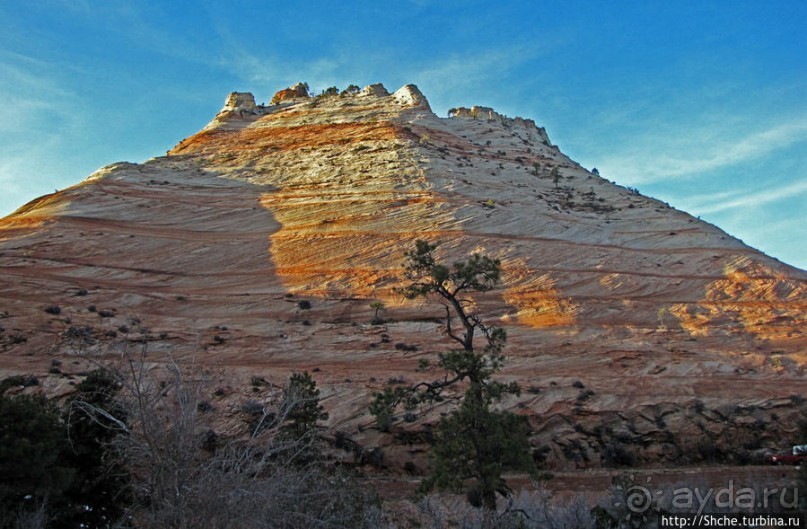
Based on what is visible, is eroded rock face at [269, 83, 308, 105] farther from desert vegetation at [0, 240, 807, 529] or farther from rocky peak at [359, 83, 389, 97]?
desert vegetation at [0, 240, 807, 529]

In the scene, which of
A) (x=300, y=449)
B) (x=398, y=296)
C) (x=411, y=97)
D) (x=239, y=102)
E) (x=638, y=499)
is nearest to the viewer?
(x=300, y=449)

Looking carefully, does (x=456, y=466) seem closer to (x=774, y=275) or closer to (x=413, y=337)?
(x=413, y=337)

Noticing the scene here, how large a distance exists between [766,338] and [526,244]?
10.4 m

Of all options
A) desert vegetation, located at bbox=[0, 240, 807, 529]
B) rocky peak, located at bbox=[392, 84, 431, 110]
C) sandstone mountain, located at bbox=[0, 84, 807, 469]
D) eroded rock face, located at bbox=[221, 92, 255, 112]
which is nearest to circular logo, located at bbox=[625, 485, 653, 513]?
desert vegetation, located at bbox=[0, 240, 807, 529]

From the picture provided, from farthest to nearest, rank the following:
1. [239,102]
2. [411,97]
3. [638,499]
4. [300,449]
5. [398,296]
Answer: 1. [239,102]
2. [411,97]
3. [398,296]
4. [638,499]
5. [300,449]

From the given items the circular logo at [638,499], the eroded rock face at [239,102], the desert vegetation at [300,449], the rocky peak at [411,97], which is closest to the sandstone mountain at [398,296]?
the desert vegetation at [300,449]

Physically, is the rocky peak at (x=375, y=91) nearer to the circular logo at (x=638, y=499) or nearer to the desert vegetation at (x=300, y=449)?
the desert vegetation at (x=300, y=449)

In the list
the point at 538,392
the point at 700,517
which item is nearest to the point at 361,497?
the point at 700,517

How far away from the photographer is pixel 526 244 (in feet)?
92.6

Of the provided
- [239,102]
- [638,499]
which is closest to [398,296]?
[638,499]

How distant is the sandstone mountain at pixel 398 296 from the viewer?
18.7 metres

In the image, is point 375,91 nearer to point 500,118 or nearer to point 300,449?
point 500,118

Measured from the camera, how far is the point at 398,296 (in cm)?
2423

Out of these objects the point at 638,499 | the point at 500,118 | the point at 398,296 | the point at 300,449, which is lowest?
the point at 638,499
